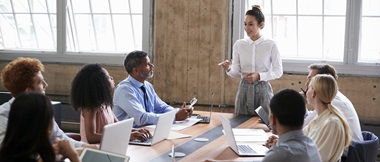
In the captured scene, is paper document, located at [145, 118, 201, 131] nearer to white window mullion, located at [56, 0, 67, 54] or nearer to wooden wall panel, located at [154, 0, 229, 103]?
wooden wall panel, located at [154, 0, 229, 103]

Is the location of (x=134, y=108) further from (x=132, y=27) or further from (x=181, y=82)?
(x=132, y=27)

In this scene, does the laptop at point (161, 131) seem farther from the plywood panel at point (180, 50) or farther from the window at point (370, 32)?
the window at point (370, 32)

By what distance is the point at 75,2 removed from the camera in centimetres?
669

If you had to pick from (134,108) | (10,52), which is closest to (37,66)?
(134,108)

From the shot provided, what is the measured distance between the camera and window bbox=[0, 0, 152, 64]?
652 cm

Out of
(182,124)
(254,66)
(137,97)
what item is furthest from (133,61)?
(254,66)

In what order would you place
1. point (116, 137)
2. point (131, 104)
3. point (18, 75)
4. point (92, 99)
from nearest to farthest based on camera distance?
point (116, 137) < point (18, 75) < point (92, 99) < point (131, 104)

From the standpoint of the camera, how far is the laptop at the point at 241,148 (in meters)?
3.02

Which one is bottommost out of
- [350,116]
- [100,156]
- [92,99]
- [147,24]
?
[350,116]

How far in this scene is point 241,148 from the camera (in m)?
3.16

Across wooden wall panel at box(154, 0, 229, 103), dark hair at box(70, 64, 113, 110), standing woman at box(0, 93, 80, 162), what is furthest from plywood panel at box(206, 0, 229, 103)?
standing woman at box(0, 93, 80, 162)

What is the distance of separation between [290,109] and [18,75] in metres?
1.50

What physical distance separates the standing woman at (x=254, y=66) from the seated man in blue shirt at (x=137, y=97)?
2.57 feet

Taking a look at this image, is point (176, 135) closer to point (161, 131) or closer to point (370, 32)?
point (161, 131)
